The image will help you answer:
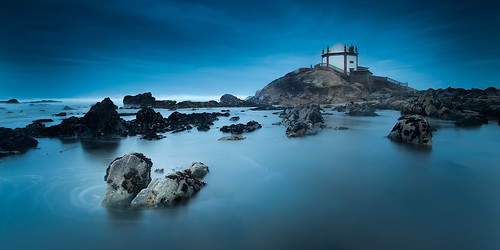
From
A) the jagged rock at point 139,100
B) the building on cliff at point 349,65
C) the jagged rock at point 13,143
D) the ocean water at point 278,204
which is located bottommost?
the ocean water at point 278,204

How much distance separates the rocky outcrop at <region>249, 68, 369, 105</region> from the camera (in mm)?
49406

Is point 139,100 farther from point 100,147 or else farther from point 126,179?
point 126,179

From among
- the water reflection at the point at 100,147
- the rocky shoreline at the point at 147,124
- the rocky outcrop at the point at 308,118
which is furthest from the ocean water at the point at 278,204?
the rocky outcrop at the point at 308,118

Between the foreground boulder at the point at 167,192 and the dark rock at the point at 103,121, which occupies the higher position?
the dark rock at the point at 103,121

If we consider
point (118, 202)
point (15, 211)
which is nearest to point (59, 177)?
point (15, 211)

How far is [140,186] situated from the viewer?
468 centimetres

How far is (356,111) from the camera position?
1001 inches

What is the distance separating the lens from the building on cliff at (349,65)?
54.4 metres

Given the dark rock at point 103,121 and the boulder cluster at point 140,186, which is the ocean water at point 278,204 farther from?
the dark rock at point 103,121

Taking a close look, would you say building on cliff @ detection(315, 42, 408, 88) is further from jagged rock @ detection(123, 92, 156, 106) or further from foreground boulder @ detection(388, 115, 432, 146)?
foreground boulder @ detection(388, 115, 432, 146)

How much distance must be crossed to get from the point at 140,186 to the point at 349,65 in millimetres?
59133

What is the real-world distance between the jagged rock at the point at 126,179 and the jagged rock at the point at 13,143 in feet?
20.8

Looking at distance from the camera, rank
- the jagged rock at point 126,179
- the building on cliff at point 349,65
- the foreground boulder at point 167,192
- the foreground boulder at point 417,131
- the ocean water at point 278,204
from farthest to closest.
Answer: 1. the building on cliff at point 349,65
2. the foreground boulder at point 417,131
3. the jagged rock at point 126,179
4. the foreground boulder at point 167,192
5. the ocean water at point 278,204

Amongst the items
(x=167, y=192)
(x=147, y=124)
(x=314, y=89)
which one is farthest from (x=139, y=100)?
(x=167, y=192)
